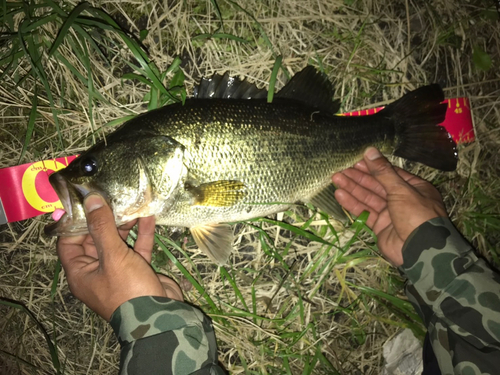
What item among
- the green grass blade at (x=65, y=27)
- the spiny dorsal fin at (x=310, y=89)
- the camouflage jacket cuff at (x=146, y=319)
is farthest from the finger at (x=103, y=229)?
the spiny dorsal fin at (x=310, y=89)

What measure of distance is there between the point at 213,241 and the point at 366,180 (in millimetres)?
1456

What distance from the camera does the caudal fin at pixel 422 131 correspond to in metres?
2.82

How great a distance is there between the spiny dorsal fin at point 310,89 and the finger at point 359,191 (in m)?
0.62

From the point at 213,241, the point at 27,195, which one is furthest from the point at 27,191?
the point at 213,241

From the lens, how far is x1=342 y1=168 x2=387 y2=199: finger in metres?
2.87

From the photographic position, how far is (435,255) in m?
2.38

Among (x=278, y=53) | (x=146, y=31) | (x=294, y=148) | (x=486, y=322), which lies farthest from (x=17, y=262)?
(x=486, y=322)

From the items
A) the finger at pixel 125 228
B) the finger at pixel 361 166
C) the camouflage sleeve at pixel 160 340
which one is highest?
the finger at pixel 361 166

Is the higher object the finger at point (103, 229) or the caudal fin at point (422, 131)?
the caudal fin at point (422, 131)

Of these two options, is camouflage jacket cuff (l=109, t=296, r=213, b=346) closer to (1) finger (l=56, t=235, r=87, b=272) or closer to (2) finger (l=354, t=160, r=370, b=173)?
(1) finger (l=56, t=235, r=87, b=272)

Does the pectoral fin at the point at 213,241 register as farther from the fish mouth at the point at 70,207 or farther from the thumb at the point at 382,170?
the thumb at the point at 382,170

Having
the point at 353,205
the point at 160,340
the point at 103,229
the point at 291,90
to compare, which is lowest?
the point at 160,340

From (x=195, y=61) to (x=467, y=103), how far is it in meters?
2.69

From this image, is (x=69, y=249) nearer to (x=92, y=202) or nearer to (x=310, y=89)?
(x=92, y=202)
